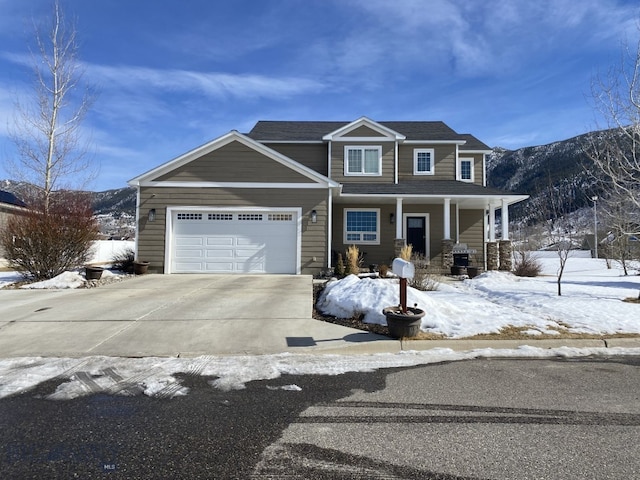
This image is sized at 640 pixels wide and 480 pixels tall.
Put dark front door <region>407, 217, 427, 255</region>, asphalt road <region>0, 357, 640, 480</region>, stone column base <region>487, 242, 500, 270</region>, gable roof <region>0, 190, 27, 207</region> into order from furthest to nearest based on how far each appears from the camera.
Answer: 1. gable roof <region>0, 190, 27, 207</region>
2. dark front door <region>407, 217, 427, 255</region>
3. stone column base <region>487, 242, 500, 270</region>
4. asphalt road <region>0, 357, 640, 480</region>

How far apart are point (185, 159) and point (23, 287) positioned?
629 cm

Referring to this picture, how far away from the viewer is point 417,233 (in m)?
17.3

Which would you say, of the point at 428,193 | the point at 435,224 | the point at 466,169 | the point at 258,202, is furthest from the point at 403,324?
the point at 466,169

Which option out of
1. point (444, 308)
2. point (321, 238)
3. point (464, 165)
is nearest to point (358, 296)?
point (444, 308)

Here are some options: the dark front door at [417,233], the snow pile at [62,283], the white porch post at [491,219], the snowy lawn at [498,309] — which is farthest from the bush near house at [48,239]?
the white porch post at [491,219]

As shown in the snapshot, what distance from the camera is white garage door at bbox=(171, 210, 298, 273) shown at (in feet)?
45.0

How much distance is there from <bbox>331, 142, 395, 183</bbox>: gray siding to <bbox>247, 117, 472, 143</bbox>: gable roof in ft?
2.64

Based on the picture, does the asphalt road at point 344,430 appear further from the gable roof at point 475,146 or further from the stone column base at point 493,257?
the gable roof at point 475,146

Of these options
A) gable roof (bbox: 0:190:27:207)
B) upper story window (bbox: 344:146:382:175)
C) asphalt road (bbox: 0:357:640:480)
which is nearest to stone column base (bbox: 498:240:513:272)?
upper story window (bbox: 344:146:382:175)

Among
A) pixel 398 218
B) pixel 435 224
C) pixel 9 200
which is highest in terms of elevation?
pixel 9 200

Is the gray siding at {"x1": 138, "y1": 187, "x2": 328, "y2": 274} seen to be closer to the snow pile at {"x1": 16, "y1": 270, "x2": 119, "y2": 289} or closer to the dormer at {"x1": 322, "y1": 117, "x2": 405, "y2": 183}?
the snow pile at {"x1": 16, "y1": 270, "x2": 119, "y2": 289}

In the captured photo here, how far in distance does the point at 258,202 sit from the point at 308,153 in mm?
5453

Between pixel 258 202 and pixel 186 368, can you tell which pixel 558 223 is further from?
pixel 186 368

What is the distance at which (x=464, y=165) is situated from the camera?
19.6 metres
